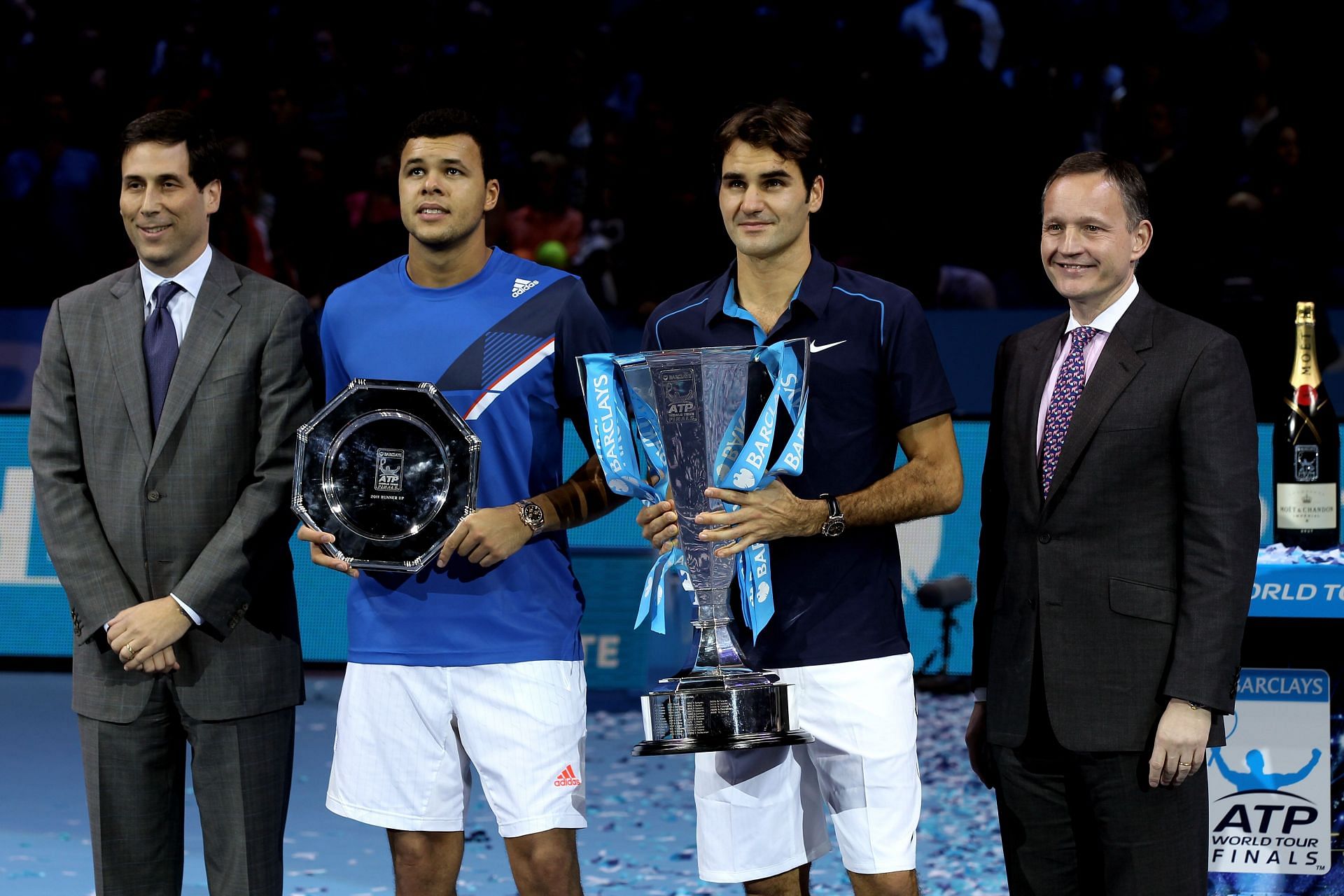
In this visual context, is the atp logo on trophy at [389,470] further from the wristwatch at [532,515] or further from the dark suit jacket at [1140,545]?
the dark suit jacket at [1140,545]

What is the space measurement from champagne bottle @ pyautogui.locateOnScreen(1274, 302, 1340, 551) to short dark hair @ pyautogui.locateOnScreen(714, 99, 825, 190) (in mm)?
1265

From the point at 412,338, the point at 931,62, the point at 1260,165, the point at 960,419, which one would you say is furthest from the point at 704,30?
the point at 412,338

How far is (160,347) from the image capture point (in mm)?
2896

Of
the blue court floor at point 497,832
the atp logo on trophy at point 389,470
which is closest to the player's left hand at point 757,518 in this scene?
the atp logo on trophy at point 389,470

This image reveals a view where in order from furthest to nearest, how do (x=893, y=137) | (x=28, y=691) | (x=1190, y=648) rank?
(x=893, y=137) < (x=28, y=691) < (x=1190, y=648)

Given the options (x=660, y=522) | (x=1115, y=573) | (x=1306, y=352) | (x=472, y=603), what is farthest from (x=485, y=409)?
(x=1306, y=352)

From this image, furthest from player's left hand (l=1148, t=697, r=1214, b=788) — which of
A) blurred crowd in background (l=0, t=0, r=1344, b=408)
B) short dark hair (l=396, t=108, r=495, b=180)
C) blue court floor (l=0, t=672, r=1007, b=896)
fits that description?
blurred crowd in background (l=0, t=0, r=1344, b=408)

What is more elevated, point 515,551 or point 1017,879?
point 515,551

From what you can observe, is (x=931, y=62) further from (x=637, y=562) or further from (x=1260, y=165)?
(x=637, y=562)

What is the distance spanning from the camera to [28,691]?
5.89 meters

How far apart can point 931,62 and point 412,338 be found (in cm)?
623

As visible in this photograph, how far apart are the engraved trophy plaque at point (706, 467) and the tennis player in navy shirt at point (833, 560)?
175mm

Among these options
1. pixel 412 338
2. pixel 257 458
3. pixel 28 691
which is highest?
pixel 412 338

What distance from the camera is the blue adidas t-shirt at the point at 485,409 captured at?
2811 millimetres
